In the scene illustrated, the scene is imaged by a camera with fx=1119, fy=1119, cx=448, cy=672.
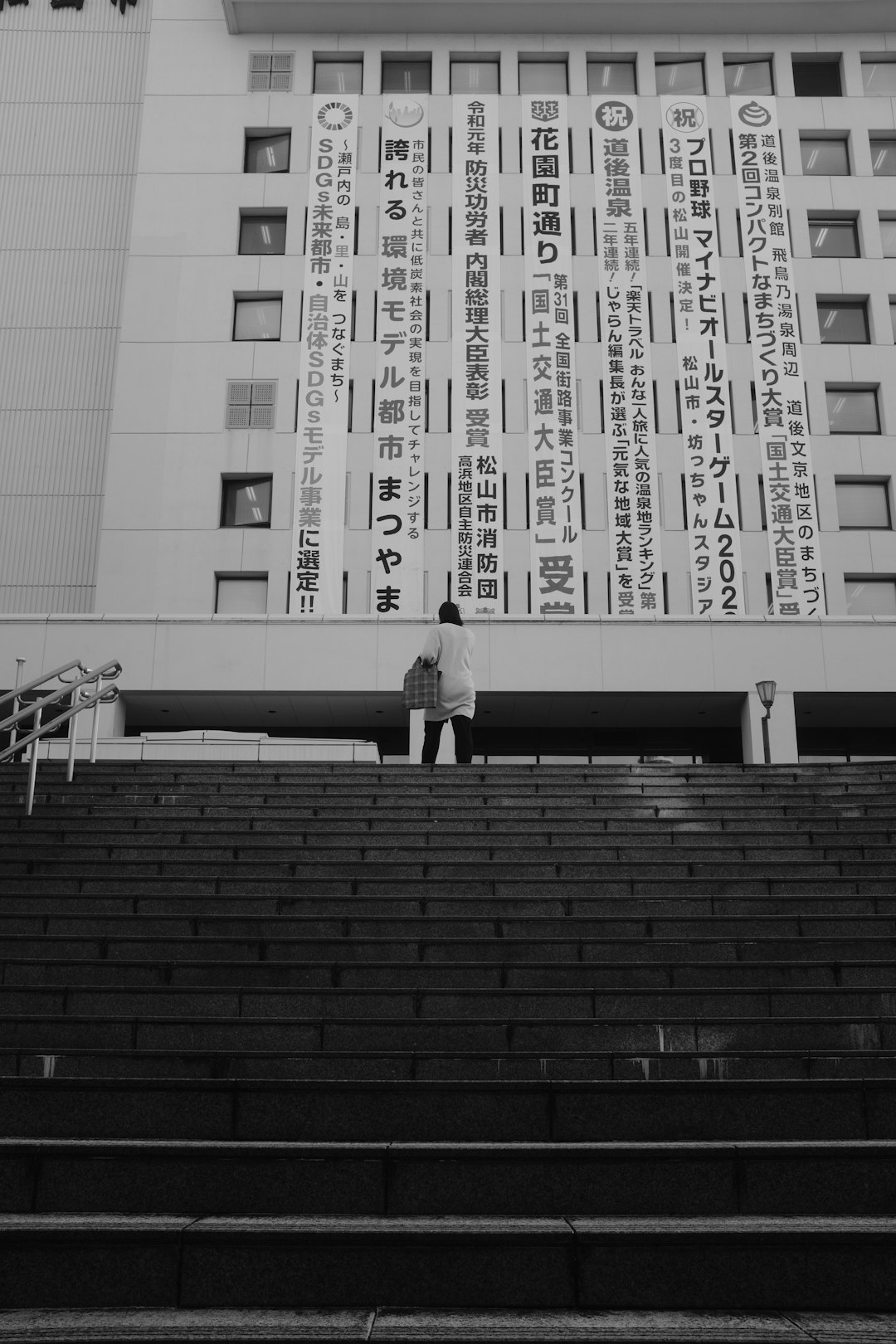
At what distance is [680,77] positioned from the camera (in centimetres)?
2206

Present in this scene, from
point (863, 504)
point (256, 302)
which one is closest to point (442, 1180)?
point (863, 504)

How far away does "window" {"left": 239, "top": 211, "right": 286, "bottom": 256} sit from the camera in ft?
69.6

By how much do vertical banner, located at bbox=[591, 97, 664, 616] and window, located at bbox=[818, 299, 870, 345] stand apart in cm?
344

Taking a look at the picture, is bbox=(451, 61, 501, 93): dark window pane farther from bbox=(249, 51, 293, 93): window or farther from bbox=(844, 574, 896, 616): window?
bbox=(844, 574, 896, 616): window

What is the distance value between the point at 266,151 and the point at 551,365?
7237 mm

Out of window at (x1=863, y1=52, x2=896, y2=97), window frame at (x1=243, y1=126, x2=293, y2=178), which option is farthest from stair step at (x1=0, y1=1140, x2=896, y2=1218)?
window at (x1=863, y1=52, x2=896, y2=97)

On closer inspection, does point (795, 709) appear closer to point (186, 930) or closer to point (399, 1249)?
point (186, 930)

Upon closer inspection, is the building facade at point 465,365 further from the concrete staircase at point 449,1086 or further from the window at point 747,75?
the concrete staircase at point 449,1086

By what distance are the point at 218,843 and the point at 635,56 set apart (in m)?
20.2

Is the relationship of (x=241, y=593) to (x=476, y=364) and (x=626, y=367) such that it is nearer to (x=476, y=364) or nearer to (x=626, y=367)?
(x=476, y=364)

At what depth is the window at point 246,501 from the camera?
19.7 meters

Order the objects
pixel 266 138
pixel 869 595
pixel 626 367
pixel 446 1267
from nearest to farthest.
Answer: pixel 446 1267, pixel 869 595, pixel 626 367, pixel 266 138

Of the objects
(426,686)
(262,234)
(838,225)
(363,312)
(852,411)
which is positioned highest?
(838,225)

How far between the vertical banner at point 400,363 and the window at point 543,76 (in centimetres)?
216
